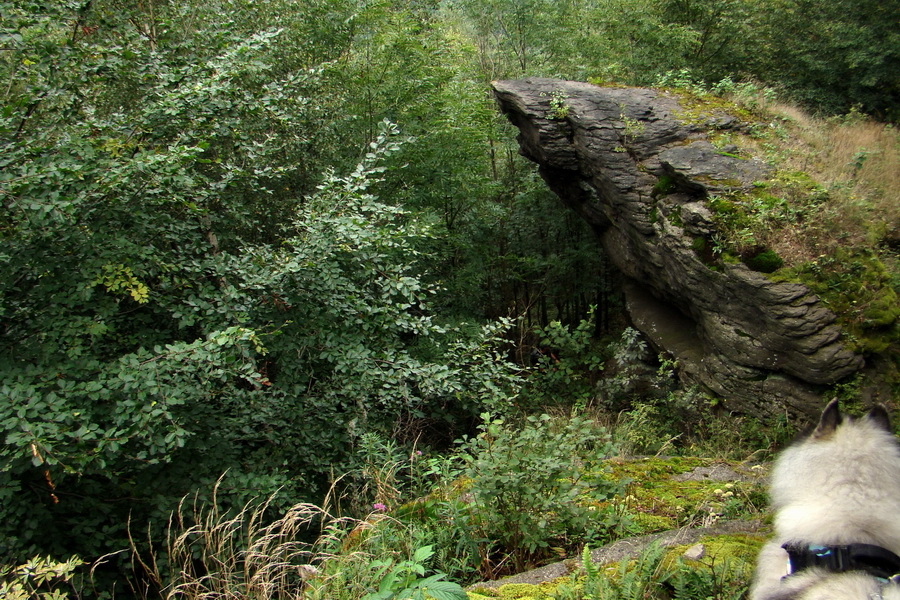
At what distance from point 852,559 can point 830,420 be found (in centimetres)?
49

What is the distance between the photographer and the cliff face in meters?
5.96

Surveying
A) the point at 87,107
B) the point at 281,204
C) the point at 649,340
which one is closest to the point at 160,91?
the point at 87,107

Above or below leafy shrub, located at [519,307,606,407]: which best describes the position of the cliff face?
above

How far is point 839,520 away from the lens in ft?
5.78

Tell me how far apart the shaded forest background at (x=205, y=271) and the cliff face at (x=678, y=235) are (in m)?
1.33

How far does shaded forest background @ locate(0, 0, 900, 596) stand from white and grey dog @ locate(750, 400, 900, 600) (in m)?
2.22

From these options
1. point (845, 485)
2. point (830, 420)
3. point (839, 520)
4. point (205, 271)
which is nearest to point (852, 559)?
point (839, 520)

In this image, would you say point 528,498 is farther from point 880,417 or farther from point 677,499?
point 880,417

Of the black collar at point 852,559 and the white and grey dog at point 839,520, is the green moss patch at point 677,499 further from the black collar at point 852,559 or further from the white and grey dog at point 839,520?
the black collar at point 852,559

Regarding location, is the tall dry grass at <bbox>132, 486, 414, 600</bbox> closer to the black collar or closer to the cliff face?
the black collar

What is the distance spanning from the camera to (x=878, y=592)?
1.55 metres

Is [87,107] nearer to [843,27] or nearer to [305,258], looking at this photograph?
[305,258]

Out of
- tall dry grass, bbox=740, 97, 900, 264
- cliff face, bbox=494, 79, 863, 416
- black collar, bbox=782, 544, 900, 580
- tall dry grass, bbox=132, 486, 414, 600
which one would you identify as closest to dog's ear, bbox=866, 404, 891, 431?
black collar, bbox=782, 544, 900, 580

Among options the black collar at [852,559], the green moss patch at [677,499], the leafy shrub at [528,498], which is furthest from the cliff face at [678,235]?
the black collar at [852,559]
